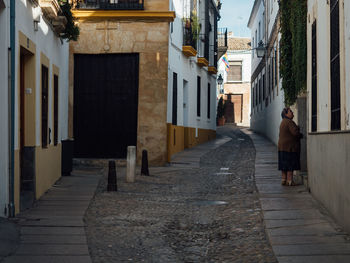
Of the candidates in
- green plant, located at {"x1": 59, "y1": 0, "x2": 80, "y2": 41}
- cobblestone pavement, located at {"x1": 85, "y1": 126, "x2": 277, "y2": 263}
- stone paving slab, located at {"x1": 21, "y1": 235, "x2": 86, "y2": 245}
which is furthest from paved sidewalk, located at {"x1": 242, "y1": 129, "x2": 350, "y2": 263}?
green plant, located at {"x1": 59, "y1": 0, "x2": 80, "y2": 41}

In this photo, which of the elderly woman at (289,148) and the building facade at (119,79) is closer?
the elderly woman at (289,148)

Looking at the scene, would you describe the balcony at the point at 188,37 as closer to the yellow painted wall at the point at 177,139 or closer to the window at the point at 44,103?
the yellow painted wall at the point at 177,139

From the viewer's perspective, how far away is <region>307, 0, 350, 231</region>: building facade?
665cm

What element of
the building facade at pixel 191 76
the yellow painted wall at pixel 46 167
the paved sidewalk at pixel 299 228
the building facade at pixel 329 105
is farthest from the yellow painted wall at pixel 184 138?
the paved sidewalk at pixel 299 228

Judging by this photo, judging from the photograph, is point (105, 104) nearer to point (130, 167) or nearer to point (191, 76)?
point (130, 167)

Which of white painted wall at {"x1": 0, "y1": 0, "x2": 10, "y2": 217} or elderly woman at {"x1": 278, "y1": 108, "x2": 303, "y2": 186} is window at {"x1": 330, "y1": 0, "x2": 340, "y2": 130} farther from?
white painted wall at {"x1": 0, "y1": 0, "x2": 10, "y2": 217}

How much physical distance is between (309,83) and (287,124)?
1046mm

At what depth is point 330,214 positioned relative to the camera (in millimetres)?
7570

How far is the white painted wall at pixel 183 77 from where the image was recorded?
59.1ft

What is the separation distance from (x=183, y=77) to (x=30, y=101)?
11.8m

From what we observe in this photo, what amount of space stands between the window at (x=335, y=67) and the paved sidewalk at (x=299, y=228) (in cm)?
130

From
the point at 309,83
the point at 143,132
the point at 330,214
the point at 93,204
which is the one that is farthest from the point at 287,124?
the point at 143,132

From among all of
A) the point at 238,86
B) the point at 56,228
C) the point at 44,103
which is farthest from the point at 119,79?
the point at 238,86

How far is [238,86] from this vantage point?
4659 centimetres
